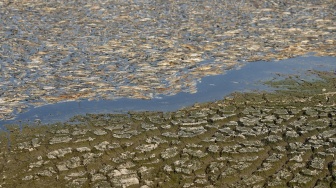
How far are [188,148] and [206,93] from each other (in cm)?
284

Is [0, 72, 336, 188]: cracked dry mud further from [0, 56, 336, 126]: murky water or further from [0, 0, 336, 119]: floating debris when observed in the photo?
[0, 0, 336, 119]: floating debris

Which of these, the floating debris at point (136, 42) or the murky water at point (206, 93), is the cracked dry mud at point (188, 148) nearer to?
the murky water at point (206, 93)

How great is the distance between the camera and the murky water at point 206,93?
10435 millimetres

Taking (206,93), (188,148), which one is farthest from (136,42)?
(188,148)

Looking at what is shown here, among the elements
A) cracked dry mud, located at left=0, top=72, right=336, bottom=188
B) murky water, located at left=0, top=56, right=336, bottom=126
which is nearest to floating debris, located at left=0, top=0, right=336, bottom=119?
murky water, located at left=0, top=56, right=336, bottom=126

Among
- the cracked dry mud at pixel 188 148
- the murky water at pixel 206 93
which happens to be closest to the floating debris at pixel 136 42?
the murky water at pixel 206 93

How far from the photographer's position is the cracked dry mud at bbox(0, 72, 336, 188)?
7973 mm

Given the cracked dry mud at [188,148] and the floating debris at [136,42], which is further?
the floating debris at [136,42]

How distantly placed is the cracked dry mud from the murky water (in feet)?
1.15

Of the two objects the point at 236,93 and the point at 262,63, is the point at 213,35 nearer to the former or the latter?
the point at 262,63

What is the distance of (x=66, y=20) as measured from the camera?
18281mm

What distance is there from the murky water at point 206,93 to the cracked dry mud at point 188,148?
35cm

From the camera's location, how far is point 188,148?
892 cm

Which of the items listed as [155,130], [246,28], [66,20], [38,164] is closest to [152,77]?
[155,130]
